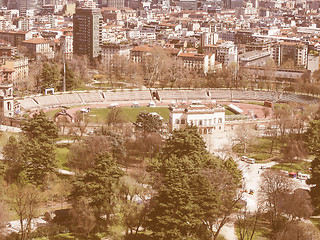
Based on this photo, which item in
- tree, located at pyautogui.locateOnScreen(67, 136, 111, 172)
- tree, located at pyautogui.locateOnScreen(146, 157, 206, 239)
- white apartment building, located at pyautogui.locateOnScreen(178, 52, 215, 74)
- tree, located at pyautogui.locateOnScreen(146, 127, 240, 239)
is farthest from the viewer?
white apartment building, located at pyautogui.locateOnScreen(178, 52, 215, 74)

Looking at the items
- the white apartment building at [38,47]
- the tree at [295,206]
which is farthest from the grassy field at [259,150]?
the white apartment building at [38,47]

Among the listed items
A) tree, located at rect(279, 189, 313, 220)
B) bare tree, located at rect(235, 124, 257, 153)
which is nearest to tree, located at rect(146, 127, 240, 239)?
tree, located at rect(279, 189, 313, 220)

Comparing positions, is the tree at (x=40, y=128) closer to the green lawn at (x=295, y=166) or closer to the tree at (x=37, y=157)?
the tree at (x=37, y=157)

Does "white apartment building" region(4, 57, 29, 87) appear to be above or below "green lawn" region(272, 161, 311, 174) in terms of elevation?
above

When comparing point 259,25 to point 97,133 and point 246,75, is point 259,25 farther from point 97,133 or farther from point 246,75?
point 97,133

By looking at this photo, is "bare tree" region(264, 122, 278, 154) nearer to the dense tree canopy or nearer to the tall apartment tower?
the dense tree canopy

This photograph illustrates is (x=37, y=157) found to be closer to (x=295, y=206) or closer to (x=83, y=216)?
(x=83, y=216)
